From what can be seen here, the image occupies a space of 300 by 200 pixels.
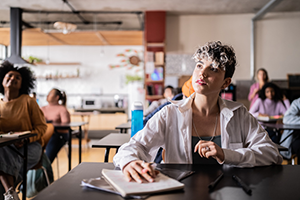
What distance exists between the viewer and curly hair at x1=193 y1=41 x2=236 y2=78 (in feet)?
4.29

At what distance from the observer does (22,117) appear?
2.75m

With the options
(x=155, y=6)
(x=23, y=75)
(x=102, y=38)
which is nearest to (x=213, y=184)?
(x=23, y=75)

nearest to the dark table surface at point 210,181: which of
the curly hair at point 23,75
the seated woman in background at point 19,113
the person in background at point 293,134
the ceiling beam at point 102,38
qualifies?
the seated woman in background at point 19,113

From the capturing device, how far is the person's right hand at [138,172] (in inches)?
34.3

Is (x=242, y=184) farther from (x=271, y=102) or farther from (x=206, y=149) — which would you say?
(x=271, y=102)

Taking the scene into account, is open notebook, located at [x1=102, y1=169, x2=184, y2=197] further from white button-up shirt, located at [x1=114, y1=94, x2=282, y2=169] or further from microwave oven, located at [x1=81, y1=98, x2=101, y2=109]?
microwave oven, located at [x1=81, y1=98, x2=101, y2=109]

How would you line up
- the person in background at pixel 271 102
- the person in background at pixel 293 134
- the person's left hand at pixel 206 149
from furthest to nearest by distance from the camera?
the person in background at pixel 271 102, the person in background at pixel 293 134, the person's left hand at pixel 206 149

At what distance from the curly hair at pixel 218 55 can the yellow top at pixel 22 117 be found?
6.86ft

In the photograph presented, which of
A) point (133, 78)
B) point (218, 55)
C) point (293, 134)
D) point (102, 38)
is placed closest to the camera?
point (218, 55)

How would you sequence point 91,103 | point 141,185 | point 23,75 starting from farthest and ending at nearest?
point 91,103
point 23,75
point 141,185

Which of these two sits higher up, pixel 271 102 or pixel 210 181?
pixel 271 102

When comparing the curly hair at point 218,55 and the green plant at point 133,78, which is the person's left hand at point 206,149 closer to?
the curly hair at point 218,55

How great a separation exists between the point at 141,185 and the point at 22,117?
233 centimetres

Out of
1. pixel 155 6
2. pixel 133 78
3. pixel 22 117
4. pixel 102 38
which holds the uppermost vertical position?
pixel 155 6
